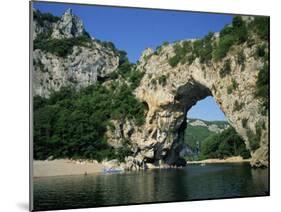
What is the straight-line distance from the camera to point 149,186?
342 inches

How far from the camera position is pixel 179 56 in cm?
1012

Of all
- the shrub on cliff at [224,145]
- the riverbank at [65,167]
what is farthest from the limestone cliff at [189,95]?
the riverbank at [65,167]

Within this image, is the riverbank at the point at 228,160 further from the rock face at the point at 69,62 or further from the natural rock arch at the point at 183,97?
the rock face at the point at 69,62

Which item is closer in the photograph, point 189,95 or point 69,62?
point 69,62

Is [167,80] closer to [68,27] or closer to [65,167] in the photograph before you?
[68,27]

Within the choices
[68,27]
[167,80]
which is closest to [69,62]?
[68,27]

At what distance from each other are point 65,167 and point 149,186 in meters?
1.36

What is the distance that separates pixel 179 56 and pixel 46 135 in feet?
10.7

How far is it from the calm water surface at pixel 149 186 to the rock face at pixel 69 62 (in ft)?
4.65

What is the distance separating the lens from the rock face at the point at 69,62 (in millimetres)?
7949

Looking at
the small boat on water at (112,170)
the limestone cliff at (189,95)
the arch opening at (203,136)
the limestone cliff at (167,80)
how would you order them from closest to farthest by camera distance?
A: the limestone cliff at (167,80)
the small boat on water at (112,170)
the limestone cliff at (189,95)
the arch opening at (203,136)

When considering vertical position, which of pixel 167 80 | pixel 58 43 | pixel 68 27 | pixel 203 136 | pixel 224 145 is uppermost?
pixel 68 27

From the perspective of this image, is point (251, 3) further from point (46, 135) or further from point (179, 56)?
point (46, 135)

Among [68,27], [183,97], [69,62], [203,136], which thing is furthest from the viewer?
[183,97]
